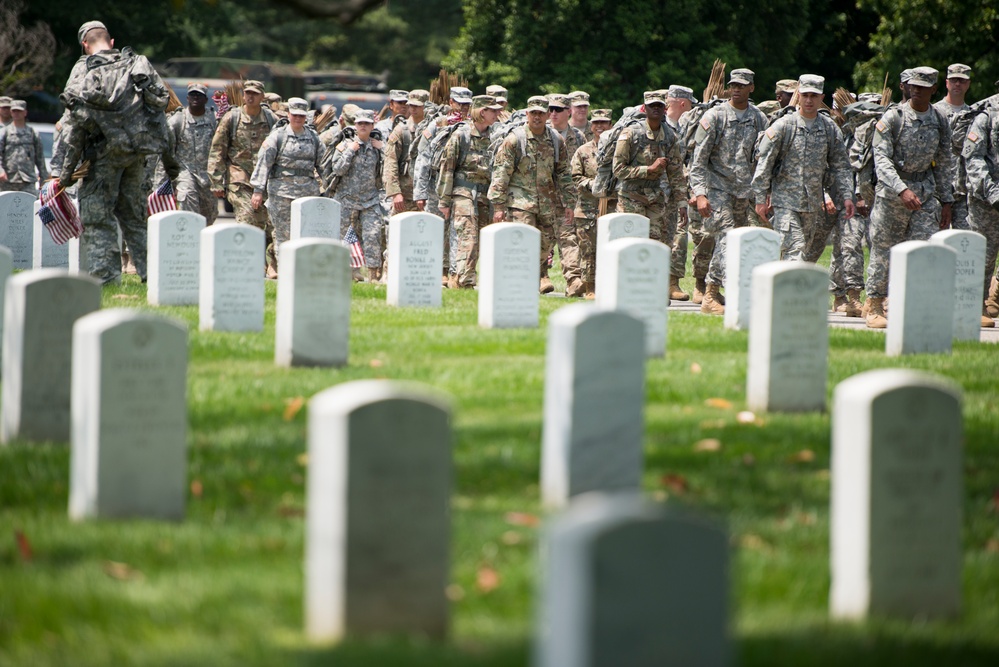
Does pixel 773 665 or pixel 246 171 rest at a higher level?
pixel 246 171

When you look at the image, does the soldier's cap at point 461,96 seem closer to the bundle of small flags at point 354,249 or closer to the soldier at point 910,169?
the bundle of small flags at point 354,249

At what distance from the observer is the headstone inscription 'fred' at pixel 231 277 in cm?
1289

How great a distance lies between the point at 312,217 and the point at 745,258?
6.16m

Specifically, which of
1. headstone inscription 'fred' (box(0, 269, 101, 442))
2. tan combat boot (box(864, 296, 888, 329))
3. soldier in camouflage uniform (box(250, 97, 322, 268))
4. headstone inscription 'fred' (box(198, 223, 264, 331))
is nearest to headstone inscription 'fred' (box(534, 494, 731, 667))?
headstone inscription 'fred' (box(0, 269, 101, 442))

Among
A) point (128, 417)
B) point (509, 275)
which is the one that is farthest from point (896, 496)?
point (509, 275)

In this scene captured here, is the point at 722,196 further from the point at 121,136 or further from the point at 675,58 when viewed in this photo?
the point at 675,58

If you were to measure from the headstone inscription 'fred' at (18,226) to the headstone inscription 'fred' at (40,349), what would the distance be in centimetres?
1317

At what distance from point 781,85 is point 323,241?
1058 cm

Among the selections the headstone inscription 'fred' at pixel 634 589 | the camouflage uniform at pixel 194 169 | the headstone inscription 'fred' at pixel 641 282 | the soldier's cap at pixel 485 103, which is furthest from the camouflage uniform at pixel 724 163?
the headstone inscription 'fred' at pixel 634 589

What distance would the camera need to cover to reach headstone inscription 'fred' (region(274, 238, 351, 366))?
11.1 meters

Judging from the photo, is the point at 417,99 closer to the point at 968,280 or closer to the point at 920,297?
the point at 968,280

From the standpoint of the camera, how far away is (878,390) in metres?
5.58

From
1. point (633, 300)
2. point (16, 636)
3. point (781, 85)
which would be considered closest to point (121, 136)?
point (633, 300)

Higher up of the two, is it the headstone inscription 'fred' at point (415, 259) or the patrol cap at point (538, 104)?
the patrol cap at point (538, 104)
